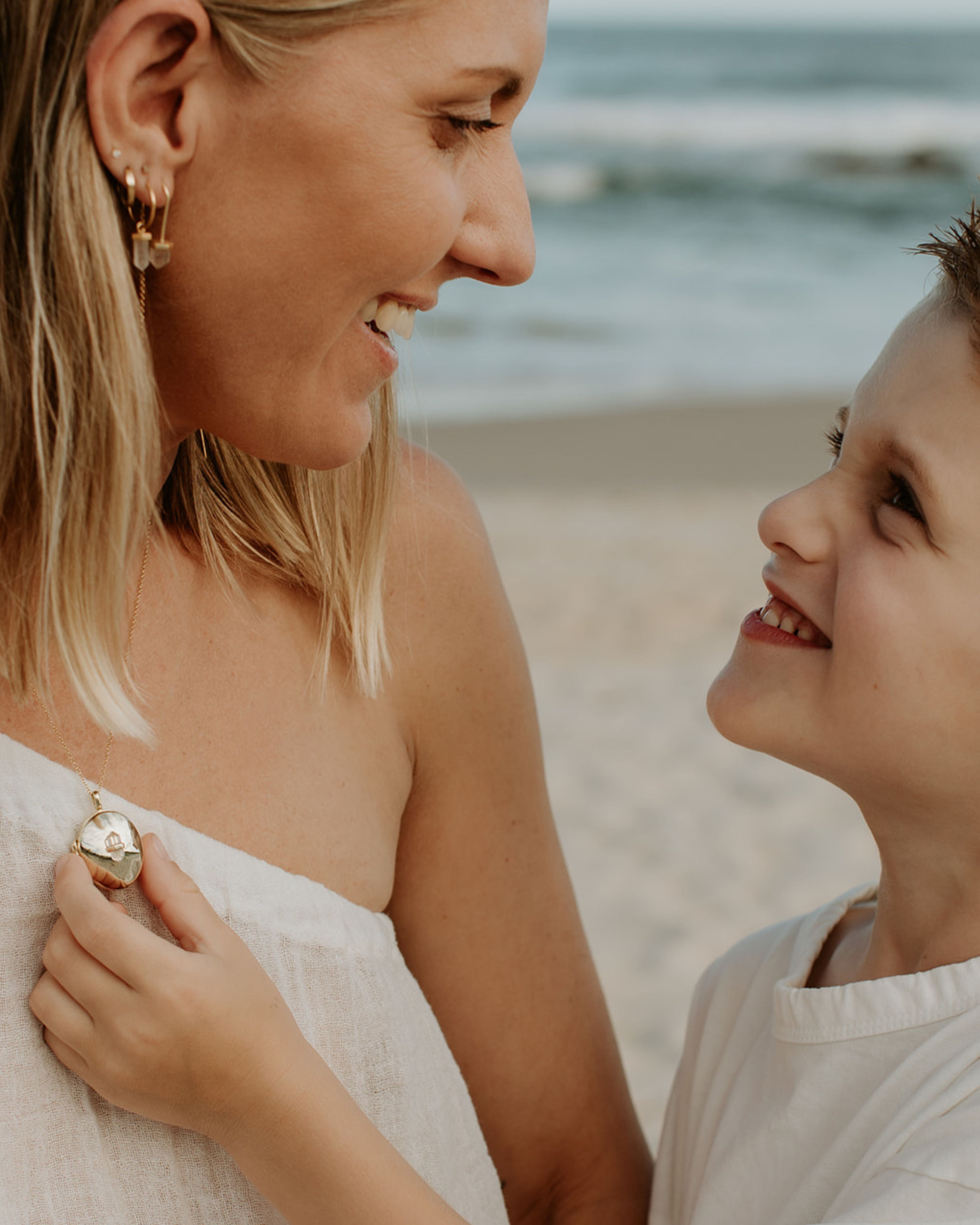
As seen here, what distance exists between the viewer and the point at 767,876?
431 centimetres

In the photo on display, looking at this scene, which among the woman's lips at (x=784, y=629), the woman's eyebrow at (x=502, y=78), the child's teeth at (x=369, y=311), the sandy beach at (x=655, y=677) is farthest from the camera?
the sandy beach at (x=655, y=677)

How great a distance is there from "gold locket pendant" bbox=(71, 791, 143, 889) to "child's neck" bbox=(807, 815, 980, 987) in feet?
2.76

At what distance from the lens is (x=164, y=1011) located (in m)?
1.28

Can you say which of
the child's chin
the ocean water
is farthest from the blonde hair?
the child's chin

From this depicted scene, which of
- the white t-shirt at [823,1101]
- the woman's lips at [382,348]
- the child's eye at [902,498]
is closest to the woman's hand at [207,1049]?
the white t-shirt at [823,1101]

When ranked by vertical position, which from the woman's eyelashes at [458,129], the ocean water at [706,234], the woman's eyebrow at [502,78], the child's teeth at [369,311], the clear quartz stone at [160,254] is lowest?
the child's teeth at [369,311]

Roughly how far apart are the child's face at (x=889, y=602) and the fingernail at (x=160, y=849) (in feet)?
2.20

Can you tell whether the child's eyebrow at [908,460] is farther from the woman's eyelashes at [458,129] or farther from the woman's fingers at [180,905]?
the woman's fingers at [180,905]

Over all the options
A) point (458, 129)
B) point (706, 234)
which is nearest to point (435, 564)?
point (458, 129)

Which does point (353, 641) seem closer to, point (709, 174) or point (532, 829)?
point (532, 829)

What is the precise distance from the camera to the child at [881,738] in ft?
4.89

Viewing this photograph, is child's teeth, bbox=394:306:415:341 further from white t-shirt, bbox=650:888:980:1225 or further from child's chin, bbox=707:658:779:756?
white t-shirt, bbox=650:888:980:1225

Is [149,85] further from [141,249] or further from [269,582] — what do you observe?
[269,582]

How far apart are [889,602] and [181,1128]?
3.02 ft
